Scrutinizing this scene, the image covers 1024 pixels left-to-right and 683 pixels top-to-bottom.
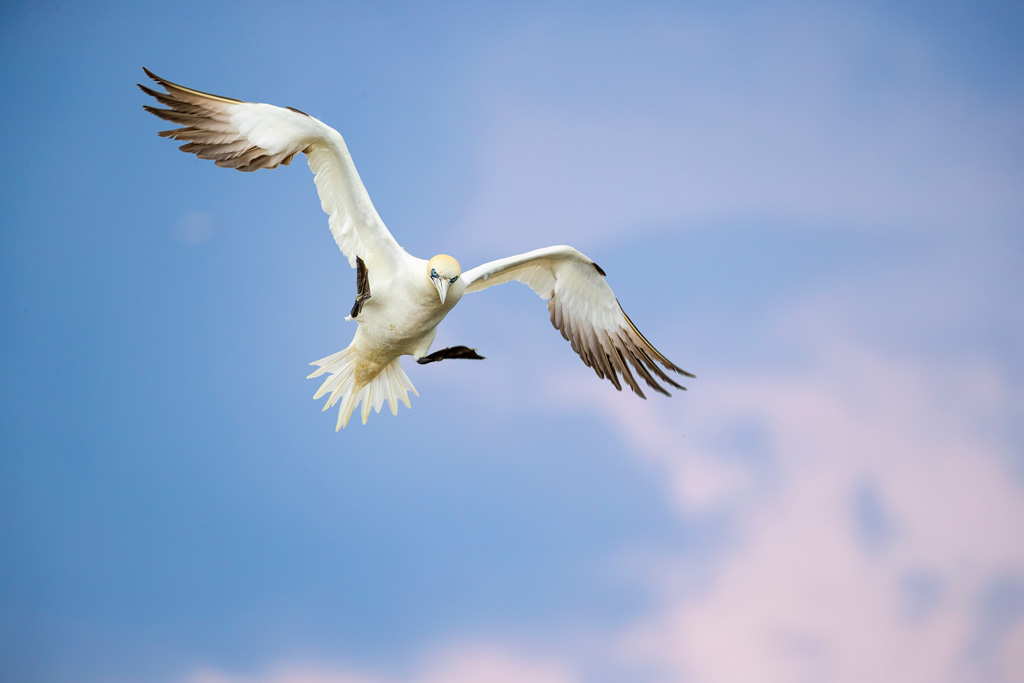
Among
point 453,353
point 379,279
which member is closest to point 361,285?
point 379,279

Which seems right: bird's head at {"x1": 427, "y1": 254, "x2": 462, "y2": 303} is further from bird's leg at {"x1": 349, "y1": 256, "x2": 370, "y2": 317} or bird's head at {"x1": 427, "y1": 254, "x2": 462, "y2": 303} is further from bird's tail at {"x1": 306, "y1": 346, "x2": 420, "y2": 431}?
bird's tail at {"x1": 306, "y1": 346, "x2": 420, "y2": 431}

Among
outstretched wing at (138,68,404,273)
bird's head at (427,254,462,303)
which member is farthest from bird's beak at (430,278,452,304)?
outstretched wing at (138,68,404,273)

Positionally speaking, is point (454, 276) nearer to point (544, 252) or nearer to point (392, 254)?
point (392, 254)

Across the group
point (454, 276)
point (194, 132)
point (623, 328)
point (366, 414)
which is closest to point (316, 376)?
point (366, 414)

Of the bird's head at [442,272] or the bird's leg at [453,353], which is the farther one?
the bird's leg at [453,353]

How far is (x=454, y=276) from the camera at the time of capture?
256 inches

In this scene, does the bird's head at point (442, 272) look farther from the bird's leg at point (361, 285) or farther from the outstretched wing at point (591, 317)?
the outstretched wing at point (591, 317)

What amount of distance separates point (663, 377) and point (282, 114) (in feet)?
12.2

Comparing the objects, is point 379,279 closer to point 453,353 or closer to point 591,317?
point 453,353

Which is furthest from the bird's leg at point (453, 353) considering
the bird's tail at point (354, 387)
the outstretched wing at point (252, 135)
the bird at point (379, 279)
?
the outstretched wing at point (252, 135)

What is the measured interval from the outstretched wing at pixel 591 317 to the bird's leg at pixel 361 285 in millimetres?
1234

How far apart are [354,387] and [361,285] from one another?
1.29 meters

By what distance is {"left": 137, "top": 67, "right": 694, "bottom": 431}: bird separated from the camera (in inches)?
247

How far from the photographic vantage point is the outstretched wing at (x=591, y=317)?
7.77m
